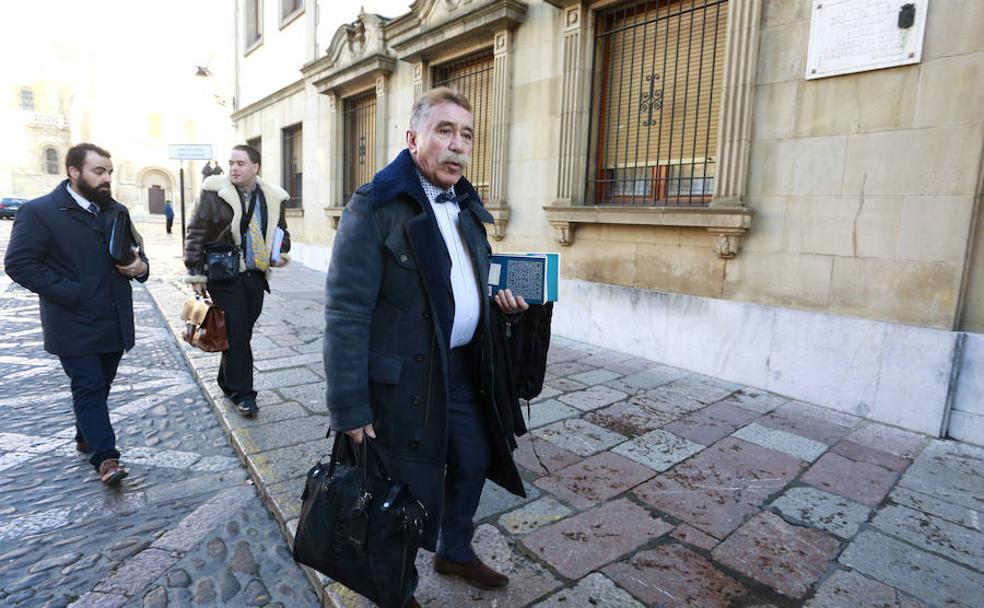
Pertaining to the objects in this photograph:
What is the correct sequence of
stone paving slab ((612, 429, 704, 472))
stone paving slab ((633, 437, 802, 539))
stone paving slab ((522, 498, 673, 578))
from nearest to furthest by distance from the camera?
stone paving slab ((522, 498, 673, 578)) < stone paving slab ((633, 437, 802, 539)) < stone paving slab ((612, 429, 704, 472))

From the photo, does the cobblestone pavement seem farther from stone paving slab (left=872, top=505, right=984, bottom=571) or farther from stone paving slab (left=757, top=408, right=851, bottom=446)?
stone paving slab (left=757, top=408, right=851, bottom=446)

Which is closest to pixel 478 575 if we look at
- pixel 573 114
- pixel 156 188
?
pixel 573 114

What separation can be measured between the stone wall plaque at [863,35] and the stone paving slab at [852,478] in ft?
9.52

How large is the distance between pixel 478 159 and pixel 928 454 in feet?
21.8

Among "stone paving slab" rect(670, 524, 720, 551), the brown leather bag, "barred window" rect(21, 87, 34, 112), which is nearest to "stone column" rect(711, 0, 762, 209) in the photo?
"stone paving slab" rect(670, 524, 720, 551)

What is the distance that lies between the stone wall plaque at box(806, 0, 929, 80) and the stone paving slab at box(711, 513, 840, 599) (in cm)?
350

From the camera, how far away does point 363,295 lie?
1810 mm

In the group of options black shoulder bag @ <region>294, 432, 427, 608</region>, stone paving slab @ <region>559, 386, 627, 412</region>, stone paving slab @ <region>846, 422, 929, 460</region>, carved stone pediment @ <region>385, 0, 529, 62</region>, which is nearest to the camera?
black shoulder bag @ <region>294, 432, 427, 608</region>

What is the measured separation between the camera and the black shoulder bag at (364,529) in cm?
176

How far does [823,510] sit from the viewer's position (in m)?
3.00

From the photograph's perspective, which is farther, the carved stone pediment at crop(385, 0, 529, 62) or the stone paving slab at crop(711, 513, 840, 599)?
the carved stone pediment at crop(385, 0, 529, 62)

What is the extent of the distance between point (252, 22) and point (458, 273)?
18.0 m

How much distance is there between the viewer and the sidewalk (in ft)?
7.72

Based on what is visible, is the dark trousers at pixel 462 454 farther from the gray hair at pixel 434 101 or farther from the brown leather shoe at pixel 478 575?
the gray hair at pixel 434 101
